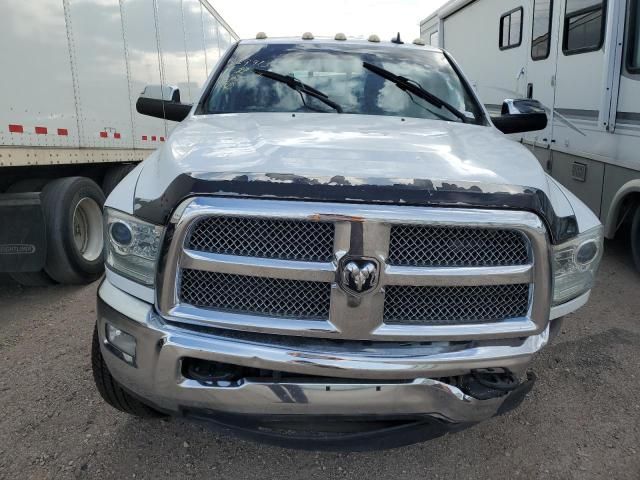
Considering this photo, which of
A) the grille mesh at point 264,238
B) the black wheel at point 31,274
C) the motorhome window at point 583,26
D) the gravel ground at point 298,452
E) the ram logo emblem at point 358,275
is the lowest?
the gravel ground at point 298,452

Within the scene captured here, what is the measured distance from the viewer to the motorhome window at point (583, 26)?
567 cm

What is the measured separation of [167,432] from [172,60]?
6.13m

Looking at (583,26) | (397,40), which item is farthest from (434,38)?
(397,40)

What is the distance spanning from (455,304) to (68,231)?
12.4 ft

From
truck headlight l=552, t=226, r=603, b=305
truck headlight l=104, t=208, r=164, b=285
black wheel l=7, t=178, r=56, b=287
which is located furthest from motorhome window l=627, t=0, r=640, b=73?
black wheel l=7, t=178, r=56, b=287

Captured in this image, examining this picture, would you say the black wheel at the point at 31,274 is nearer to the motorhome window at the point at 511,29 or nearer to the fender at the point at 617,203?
the fender at the point at 617,203

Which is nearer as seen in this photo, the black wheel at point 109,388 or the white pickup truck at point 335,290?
the white pickup truck at point 335,290

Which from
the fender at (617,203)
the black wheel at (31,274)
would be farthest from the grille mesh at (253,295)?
the fender at (617,203)

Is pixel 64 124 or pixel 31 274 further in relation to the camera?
pixel 31 274

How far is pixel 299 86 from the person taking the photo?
3.57 metres

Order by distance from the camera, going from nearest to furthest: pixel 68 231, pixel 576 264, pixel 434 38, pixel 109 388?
pixel 576 264 < pixel 109 388 < pixel 68 231 < pixel 434 38

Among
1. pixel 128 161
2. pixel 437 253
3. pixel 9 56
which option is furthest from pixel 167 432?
pixel 128 161

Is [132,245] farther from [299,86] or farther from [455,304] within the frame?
[299,86]

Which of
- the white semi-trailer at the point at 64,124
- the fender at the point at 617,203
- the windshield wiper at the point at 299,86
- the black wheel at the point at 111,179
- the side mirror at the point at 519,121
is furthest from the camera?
the black wheel at the point at 111,179
